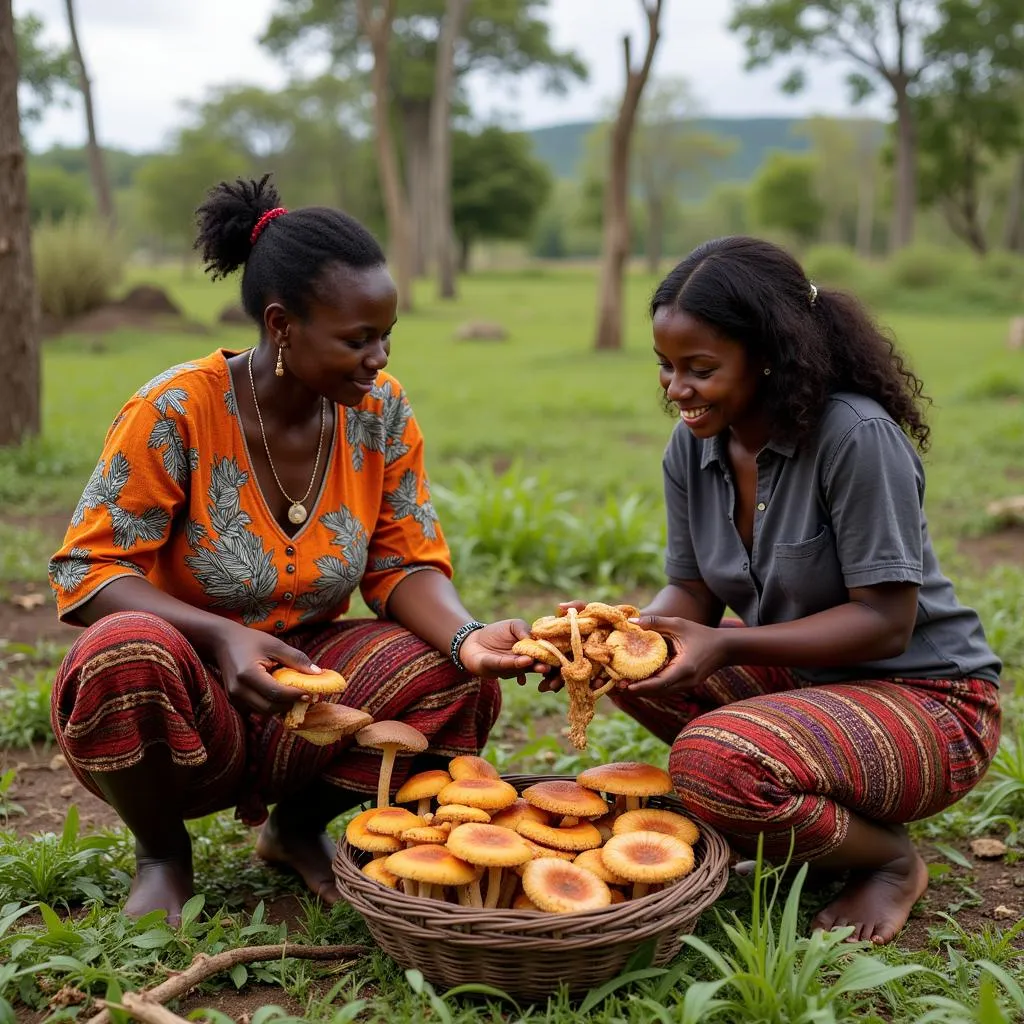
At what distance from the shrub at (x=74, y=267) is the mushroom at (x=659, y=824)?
15.4 metres

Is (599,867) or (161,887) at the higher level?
(599,867)

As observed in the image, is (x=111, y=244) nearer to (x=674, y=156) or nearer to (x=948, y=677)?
(x=948, y=677)

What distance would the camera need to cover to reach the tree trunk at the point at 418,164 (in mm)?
40406

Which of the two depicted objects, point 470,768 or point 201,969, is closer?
point 201,969

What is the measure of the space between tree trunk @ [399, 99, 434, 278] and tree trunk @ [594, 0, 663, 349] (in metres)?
24.8

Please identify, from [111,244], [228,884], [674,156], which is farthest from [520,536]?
[674,156]

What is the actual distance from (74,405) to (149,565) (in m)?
8.12

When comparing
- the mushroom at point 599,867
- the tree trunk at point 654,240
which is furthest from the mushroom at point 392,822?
the tree trunk at point 654,240

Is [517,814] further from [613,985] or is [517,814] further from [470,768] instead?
[613,985]

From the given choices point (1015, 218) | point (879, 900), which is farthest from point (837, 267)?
point (879, 900)

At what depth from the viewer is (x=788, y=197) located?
189 ft

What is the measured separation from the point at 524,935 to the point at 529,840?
0.34 m

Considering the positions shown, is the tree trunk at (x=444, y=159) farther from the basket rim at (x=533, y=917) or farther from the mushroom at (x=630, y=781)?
the basket rim at (x=533, y=917)

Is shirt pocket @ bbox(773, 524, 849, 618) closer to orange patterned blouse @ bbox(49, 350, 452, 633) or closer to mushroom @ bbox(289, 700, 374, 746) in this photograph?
orange patterned blouse @ bbox(49, 350, 452, 633)
